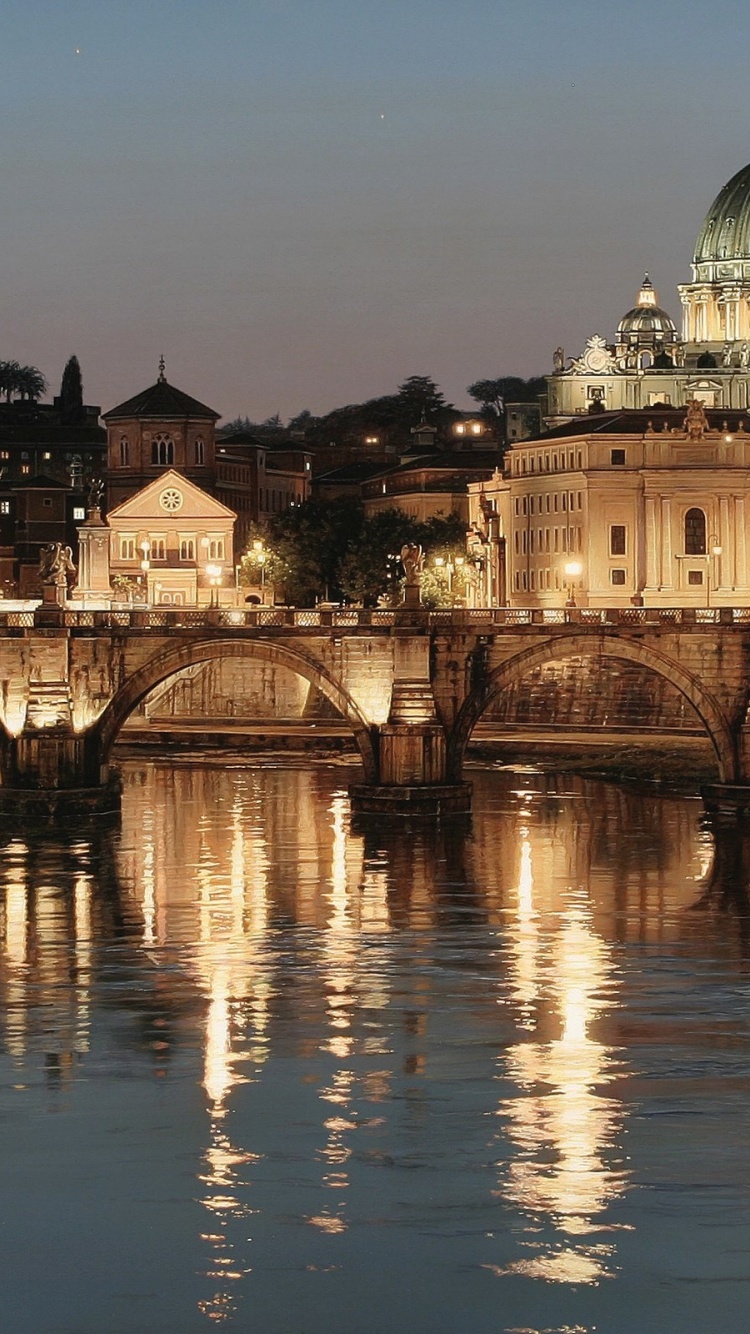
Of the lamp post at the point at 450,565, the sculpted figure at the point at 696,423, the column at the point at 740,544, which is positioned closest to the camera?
the lamp post at the point at 450,565

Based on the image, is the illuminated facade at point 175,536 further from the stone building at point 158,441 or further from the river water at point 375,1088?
the river water at point 375,1088

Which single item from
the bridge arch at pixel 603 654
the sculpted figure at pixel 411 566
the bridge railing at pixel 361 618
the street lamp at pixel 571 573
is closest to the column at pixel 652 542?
the street lamp at pixel 571 573

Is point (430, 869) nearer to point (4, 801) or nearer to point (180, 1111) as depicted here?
point (4, 801)

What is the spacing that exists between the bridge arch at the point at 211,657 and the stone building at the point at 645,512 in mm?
49941

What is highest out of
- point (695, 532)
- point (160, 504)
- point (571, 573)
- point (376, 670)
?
point (160, 504)

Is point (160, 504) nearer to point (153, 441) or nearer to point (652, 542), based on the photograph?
point (153, 441)

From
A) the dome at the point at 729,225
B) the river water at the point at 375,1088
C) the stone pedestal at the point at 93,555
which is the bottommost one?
the river water at the point at 375,1088

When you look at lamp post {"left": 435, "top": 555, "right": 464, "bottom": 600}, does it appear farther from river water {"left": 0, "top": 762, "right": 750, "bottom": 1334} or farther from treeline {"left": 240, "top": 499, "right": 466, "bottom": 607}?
river water {"left": 0, "top": 762, "right": 750, "bottom": 1334}

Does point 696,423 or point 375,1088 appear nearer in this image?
point 375,1088

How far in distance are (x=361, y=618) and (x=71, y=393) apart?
339 ft

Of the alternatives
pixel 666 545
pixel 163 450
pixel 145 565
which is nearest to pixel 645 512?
pixel 666 545

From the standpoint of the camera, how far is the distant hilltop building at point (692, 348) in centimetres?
17112

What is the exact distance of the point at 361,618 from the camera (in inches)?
3219

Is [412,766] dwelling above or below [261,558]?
below
